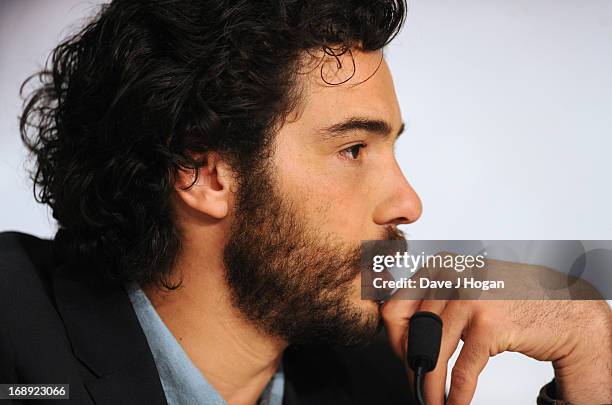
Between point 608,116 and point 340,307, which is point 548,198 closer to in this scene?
point 608,116

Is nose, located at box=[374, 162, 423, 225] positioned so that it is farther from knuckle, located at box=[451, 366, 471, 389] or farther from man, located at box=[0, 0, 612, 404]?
knuckle, located at box=[451, 366, 471, 389]

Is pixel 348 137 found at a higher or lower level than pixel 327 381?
higher

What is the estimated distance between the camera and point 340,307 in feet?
5.11

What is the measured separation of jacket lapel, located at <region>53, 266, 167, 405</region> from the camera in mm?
1396

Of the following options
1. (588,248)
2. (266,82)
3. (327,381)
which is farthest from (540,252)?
(266,82)

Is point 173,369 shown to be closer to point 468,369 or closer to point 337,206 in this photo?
point 337,206

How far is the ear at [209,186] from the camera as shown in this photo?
1.54 metres

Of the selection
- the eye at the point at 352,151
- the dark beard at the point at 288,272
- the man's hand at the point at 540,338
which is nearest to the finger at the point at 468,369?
the man's hand at the point at 540,338

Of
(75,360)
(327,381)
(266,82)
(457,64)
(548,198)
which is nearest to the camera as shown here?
(75,360)

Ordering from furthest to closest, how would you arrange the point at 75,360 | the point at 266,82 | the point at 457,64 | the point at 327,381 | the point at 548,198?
the point at 457,64, the point at 548,198, the point at 327,381, the point at 266,82, the point at 75,360

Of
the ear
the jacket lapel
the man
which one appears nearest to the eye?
the man

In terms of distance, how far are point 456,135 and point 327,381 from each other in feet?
2.77

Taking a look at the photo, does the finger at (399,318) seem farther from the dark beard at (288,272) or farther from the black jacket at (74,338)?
the black jacket at (74,338)

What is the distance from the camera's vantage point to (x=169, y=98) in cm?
154
